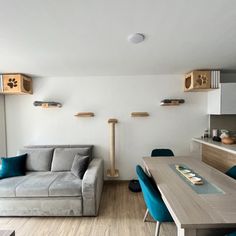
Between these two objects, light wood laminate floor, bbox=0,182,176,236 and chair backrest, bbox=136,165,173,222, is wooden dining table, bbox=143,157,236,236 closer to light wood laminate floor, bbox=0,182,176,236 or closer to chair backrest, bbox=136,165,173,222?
chair backrest, bbox=136,165,173,222

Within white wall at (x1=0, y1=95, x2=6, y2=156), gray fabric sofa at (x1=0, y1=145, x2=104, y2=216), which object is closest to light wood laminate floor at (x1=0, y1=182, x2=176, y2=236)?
gray fabric sofa at (x1=0, y1=145, x2=104, y2=216)

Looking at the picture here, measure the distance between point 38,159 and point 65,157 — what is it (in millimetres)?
512

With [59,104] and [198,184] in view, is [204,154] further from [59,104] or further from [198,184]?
[59,104]

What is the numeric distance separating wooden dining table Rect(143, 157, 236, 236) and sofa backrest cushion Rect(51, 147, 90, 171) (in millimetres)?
1538

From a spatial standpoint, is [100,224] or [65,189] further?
[65,189]

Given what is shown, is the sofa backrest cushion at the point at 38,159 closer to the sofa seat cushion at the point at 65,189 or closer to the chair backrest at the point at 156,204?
the sofa seat cushion at the point at 65,189

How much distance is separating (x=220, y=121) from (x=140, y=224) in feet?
8.60

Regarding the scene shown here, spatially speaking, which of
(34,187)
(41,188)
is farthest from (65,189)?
(34,187)

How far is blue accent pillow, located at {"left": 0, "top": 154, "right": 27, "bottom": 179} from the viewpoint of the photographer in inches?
107

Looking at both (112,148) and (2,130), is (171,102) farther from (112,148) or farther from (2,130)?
(2,130)

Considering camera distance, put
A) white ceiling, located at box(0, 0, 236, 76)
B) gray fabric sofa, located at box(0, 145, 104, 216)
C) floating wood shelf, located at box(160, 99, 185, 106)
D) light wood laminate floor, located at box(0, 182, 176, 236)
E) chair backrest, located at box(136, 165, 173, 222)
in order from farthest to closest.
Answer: floating wood shelf, located at box(160, 99, 185, 106)
gray fabric sofa, located at box(0, 145, 104, 216)
light wood laminate floor, located at box(0, 182, 176, 236)
chair backrest, located at box(136, 165, 173, 222)
white ceiling, located at box(0, 0, 236, 76)

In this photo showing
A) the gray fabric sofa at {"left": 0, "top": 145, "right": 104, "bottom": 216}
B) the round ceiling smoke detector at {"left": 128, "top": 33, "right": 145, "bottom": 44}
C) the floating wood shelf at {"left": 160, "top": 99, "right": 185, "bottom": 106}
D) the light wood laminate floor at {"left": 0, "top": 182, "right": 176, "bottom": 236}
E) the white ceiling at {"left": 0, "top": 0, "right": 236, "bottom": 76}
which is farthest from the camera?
the floating wood shelf at {"left": 160, "top": 99, "right": 185, "bottom": 106}

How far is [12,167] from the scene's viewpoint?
2789mm

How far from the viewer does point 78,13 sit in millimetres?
1366
